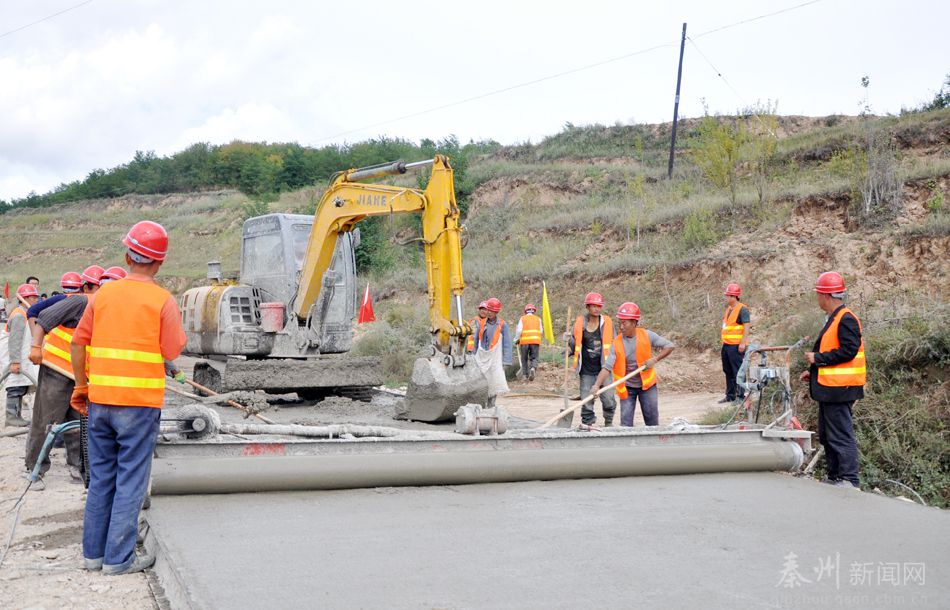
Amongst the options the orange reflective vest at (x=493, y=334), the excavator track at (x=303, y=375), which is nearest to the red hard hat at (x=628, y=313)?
the excavator track at (x=303, y=375)

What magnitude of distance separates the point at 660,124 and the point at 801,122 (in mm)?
5839

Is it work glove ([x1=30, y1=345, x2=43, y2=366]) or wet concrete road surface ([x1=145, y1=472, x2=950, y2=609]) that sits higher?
work glove ([x1=30, y1=345, x2=43, y2=366])

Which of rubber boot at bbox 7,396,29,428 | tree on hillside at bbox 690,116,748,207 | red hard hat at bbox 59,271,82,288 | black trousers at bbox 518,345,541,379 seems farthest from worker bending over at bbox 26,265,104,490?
tree on hillside at bbox 690,116,748,207

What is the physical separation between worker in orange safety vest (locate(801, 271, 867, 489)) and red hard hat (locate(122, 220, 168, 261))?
4.85 meters

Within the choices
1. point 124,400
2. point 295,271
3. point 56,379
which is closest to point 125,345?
point 124,400

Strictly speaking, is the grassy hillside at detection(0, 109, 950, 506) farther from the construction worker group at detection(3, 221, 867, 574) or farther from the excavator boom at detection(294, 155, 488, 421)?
the construction worker group at detection(3, 221, 867, 574)

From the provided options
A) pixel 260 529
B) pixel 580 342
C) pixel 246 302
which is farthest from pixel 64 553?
pixel 246 302

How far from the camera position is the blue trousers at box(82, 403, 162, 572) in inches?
168

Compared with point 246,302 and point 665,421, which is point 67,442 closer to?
point 246,302

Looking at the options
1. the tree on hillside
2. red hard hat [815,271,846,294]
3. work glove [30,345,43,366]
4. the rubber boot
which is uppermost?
the tree on hillside

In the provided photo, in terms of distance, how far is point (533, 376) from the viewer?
1650 cm

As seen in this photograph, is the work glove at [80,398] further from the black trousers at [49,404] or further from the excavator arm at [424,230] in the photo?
the excavator arm at [424,230]

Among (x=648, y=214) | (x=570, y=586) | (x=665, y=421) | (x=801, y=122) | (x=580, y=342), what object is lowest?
(x=665, y=421)

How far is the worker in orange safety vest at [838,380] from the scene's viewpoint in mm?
6391
